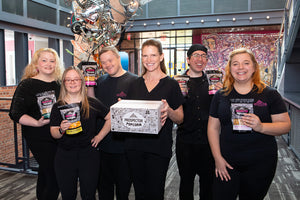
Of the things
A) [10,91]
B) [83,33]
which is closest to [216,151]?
[83,33]

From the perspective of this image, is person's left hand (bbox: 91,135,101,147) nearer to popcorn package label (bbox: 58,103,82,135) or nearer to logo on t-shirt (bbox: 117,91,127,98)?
popcorn package label (bbox: 58,103,82,135)

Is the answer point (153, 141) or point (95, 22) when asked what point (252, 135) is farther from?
point (95, 22)

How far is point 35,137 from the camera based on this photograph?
219 cm

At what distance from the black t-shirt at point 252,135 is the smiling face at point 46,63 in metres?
1.46

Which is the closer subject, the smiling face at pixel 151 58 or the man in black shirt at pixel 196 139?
the smiling face at pixel 151 58

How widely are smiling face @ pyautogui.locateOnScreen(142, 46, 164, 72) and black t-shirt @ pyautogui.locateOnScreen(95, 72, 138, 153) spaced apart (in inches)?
15.0

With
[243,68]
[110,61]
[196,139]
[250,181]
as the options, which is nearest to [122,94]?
[110,61]

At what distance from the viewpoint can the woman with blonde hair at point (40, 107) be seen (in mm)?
2123

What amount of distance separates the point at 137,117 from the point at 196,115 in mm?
701

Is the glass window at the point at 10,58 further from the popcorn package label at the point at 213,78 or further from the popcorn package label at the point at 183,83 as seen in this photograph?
the popcorn package label at the point at 213,78

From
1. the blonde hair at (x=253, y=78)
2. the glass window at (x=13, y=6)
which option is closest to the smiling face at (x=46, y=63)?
the blonde hair at (x=253, y=78)

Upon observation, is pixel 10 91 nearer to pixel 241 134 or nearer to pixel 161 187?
pixel 161 187

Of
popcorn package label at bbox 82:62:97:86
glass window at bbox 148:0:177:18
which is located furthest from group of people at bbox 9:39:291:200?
glass window at bbox 148:0:177:18

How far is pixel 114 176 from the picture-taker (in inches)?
88.7
